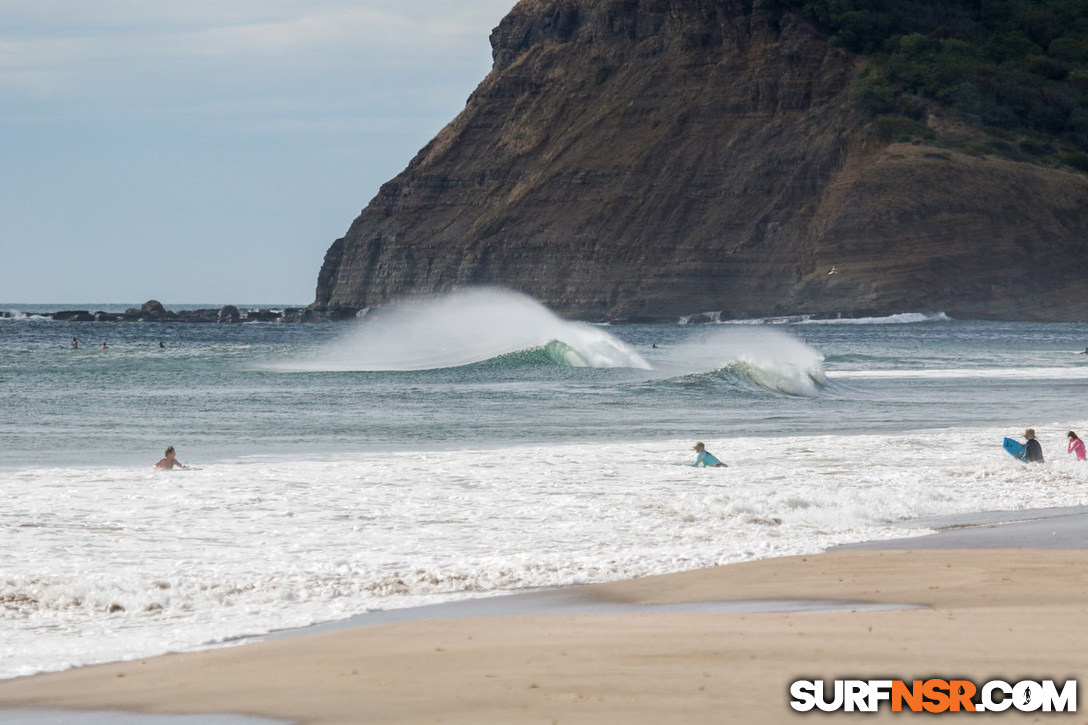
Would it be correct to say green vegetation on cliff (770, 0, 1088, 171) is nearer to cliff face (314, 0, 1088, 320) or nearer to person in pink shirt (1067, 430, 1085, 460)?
cliff face (314, 0, 1088, 320)

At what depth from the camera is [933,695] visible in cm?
514

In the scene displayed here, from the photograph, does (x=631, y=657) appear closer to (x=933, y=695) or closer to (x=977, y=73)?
(x=933, y=695)

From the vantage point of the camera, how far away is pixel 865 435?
19375 millimetres

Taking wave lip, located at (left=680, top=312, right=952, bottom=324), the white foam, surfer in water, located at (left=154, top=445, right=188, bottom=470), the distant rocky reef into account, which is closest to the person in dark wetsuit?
surfer in water, located at (left=154, top=445, right=188, bottom=470)

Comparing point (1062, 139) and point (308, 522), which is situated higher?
point (1062, 139)

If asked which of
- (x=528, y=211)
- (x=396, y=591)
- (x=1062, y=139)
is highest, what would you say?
(x=1062, y=139)

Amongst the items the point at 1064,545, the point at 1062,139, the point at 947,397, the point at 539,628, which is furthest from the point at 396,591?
the point at 1062,139

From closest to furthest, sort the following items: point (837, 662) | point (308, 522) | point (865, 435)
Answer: point (837, 662) → point (308, 522) → point (865, 435)

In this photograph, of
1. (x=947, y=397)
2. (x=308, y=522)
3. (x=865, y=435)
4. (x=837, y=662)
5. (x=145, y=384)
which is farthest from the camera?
(x=145, y=384)

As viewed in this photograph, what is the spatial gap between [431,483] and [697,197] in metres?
96.1

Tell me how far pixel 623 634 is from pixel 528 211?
10665 centimetres

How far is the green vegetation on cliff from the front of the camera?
110m

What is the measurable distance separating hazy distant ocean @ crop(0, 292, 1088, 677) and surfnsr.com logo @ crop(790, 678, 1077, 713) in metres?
3.35

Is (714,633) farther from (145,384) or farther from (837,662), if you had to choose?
(145,384)
